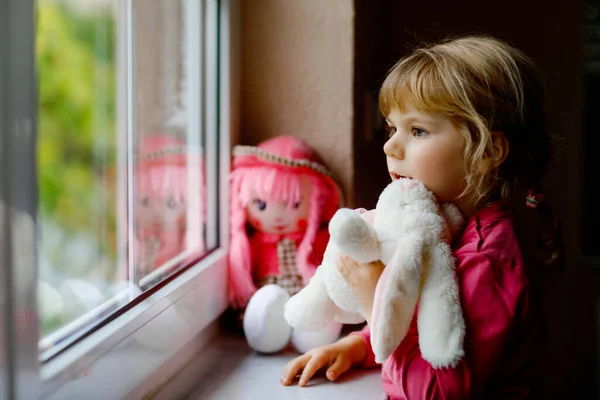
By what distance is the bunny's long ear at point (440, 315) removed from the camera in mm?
739

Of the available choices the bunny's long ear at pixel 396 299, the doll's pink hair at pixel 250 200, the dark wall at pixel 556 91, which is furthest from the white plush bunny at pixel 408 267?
the dark wall at pixel 556 91

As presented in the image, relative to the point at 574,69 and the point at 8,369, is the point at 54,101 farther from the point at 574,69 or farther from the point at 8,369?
the point at 574,69

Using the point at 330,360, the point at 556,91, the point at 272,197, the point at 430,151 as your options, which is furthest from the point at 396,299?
the point at 556,91

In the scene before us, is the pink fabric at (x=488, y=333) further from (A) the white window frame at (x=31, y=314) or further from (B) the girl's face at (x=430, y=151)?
(A) the white window frame at (x=31, y=314)

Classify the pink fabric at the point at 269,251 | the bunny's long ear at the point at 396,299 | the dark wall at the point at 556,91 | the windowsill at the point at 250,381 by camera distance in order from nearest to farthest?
1. the bunny's long ear at the point at 396,299
2. the windowsill at the point at 250,381
3. the pink fabric at the point at 269,251
4. the dark wall at the point at 556,91

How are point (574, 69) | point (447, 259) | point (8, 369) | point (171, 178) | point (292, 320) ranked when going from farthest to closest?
1. point (574, 69)
2. point (171, 178)
3. point (292, 320)
4. point (447, 259)
5. point (8, 369)

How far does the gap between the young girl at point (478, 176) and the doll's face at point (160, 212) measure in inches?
13.3

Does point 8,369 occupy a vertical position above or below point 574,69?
below

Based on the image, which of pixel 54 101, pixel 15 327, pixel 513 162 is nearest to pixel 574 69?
pixel 513 162

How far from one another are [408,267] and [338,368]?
31cm

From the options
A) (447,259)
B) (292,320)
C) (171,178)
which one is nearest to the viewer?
(447,259)

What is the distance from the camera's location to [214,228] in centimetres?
122

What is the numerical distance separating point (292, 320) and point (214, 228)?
35 centimetres

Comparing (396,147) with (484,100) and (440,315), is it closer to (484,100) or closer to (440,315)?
(484,100)
